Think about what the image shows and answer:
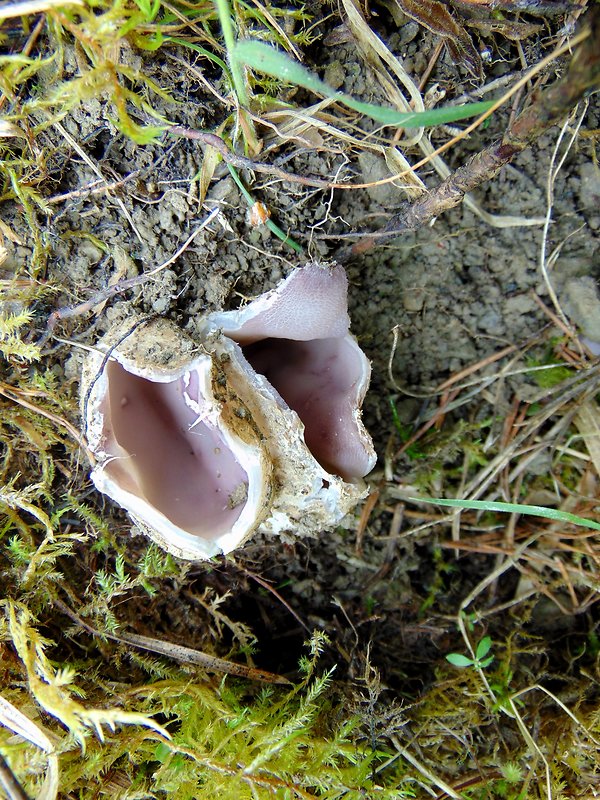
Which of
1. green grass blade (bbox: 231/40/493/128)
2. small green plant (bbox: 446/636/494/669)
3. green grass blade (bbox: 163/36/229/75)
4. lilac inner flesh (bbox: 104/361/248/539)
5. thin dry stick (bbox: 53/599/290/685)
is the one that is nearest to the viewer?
green grass blade (bbox: 231/40/493/128)

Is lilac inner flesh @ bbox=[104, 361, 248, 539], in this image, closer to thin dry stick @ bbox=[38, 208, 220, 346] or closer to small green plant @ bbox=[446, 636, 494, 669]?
thin dry stick @ bbox=[38, 208, 220, 346]

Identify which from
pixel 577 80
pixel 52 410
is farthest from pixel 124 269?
pixel 577 80

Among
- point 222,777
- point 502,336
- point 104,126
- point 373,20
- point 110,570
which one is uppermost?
point 104,126

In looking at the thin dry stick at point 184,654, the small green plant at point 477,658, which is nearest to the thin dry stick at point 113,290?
the thin dry stick at point 184,654

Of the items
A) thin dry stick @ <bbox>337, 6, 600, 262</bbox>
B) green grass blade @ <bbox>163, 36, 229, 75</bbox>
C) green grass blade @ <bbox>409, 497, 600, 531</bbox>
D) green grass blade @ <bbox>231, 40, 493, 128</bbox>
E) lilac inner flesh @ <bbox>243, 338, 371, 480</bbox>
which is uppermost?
green grass blade @ <bbox>163, 36, 229, 75</bbox>

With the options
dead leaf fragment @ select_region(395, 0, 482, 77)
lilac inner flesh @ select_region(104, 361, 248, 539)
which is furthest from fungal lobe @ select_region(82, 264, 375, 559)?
dead leaf fragment @ select_region(395, 0, 482, 77)

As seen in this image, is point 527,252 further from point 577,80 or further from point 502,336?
point 577,80

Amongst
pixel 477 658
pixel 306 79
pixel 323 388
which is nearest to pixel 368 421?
pixel 323 388
